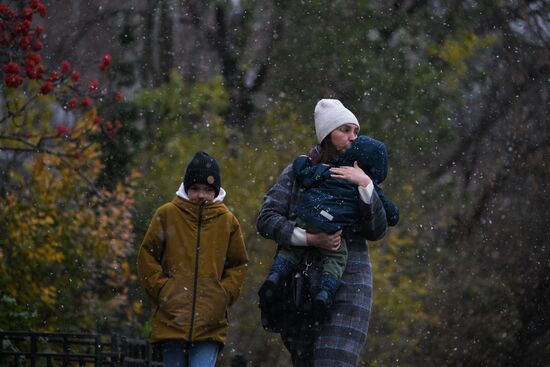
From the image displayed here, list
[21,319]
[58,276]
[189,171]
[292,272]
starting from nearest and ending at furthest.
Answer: [292,272]
[189,171]
[21,319]
[58,276]

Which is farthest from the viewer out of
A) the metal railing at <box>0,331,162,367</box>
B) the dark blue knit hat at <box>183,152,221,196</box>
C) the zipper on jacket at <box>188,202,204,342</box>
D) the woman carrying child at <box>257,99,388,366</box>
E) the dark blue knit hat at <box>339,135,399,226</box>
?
the metal railing at <box>0,331,162,367</box>

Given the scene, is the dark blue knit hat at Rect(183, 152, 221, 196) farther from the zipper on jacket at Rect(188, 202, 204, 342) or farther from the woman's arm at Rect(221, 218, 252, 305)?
the woman's arm at Rect(221, 218, 252, 305)

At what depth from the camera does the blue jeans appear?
17.8 ft

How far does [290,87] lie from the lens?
1414cm

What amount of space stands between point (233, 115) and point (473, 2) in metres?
3.29

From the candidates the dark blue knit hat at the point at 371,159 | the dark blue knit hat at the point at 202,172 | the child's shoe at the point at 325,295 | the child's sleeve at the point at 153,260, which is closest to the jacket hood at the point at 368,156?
the dark blue knit hat at the point at 371,159

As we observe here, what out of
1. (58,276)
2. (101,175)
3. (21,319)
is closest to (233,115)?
(101,175)

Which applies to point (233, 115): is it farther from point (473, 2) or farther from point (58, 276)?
point (58, 276)

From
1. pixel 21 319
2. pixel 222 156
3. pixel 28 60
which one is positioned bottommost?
pixel 21 319

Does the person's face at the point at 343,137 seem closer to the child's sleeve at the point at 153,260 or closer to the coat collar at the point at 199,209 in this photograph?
the coat collar at the point at 199,209

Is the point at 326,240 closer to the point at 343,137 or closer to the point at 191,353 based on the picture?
the point at 343,137

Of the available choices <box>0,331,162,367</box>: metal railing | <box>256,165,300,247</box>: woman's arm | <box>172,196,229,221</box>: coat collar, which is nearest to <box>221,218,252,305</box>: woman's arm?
<box>172,196,229,221</box>: coat collar

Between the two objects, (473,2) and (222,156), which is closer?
(222,156)

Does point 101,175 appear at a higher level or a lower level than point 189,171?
lower
